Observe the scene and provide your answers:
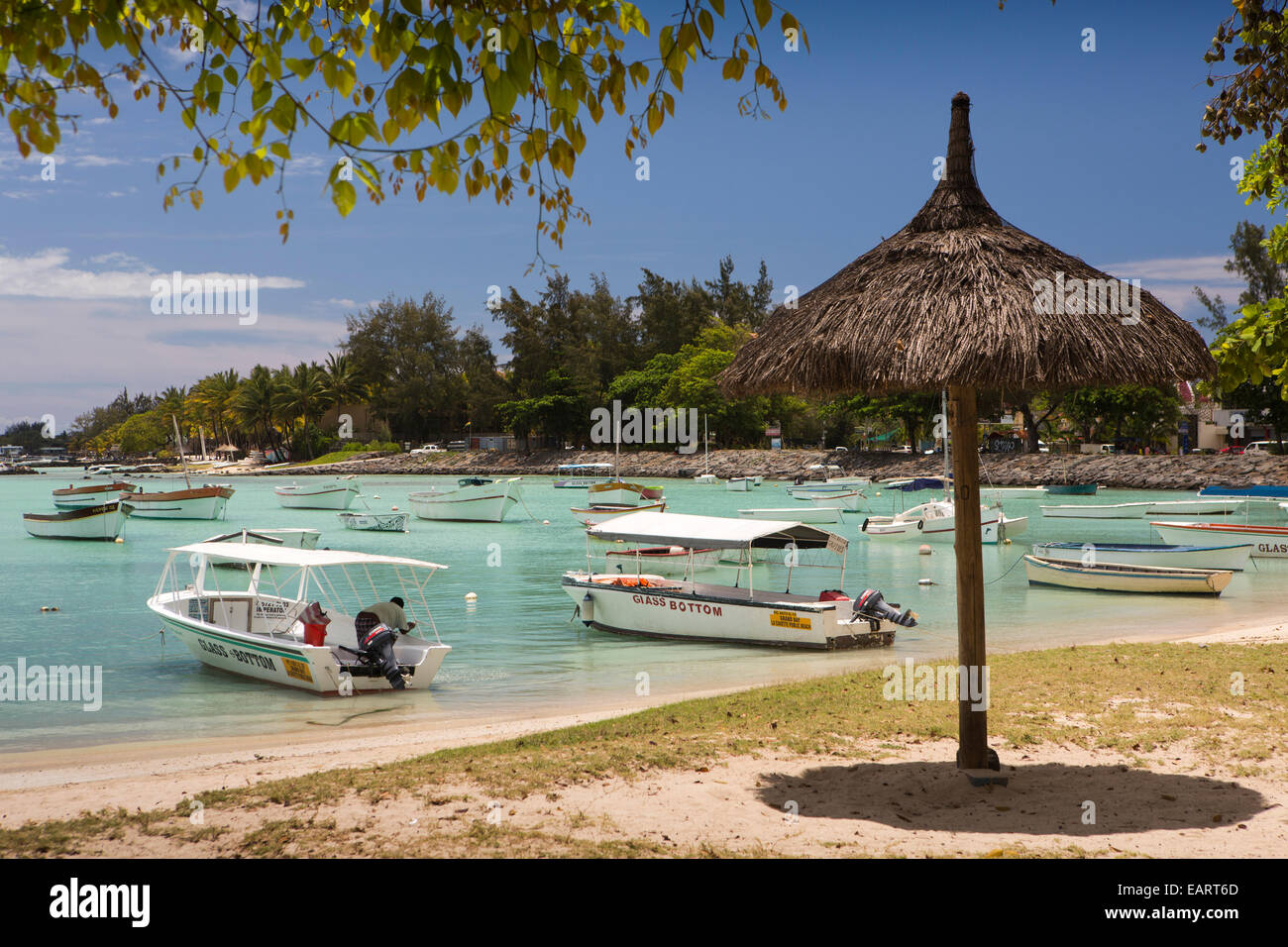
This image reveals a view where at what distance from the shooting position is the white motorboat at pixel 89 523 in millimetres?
44906

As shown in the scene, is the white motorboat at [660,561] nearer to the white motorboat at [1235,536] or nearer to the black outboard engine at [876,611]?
the black outboard engine at [876,611]

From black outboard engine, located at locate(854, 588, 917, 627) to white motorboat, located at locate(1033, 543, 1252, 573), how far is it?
989 centimetres

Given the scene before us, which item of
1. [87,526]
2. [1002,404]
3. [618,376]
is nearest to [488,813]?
[1002,404]

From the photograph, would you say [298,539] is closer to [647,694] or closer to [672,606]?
[672,606]

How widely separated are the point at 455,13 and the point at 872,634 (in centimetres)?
1595

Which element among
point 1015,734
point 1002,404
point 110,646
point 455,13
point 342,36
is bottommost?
point 110,646

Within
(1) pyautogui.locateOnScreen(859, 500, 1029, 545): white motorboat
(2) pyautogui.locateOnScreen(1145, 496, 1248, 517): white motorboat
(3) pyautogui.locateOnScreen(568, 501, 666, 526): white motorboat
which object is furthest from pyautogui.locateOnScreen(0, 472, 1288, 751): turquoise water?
(3) pyautogui.locateOnScreen(568, 501, 666, 526): white motorboat

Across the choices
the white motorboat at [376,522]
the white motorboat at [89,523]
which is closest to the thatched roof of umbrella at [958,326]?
the white motorboat at [89,523]

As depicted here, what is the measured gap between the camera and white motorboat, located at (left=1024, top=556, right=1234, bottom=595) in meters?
24.4

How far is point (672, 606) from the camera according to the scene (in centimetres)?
1922

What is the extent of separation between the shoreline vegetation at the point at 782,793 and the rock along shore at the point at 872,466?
3193 cm

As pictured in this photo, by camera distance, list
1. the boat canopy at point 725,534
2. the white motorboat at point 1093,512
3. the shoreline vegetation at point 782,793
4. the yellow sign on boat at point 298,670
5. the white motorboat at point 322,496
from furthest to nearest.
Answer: the white motorboat at point 322,496, the white motorboat at point 1093,512, the boat canopy at point 725,534, the yellow sign on boat at point 298,670, the shoreline vegetation at point 782,793

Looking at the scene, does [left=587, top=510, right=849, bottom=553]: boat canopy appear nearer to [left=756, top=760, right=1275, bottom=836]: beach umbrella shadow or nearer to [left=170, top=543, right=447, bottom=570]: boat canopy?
[left=170, top=543, right=447, bottom=570]: boat canopy

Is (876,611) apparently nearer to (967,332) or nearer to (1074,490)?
(967,332)
